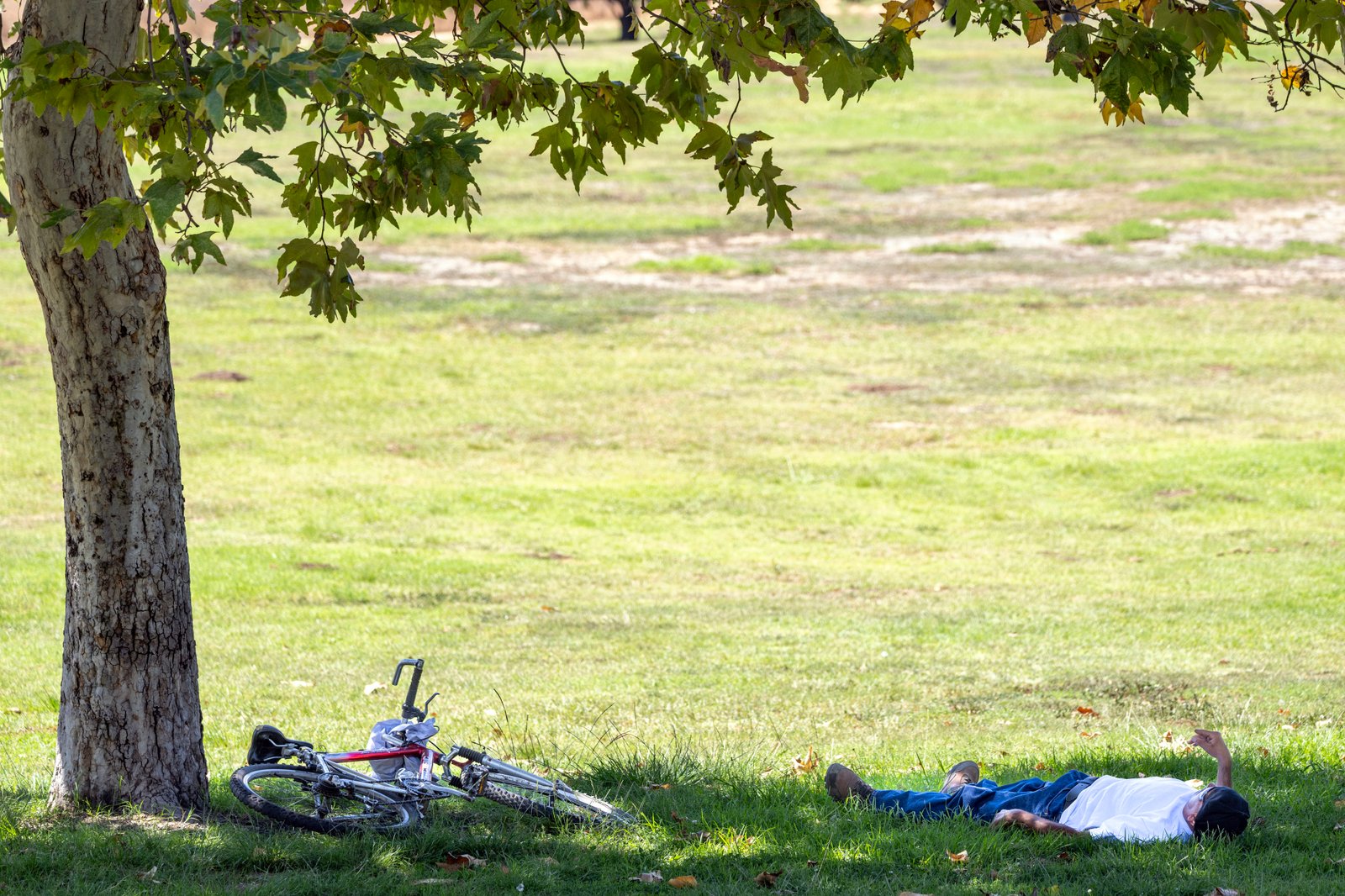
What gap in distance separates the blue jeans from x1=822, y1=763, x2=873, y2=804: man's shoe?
0.17 feet

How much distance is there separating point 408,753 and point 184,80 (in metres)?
2.75

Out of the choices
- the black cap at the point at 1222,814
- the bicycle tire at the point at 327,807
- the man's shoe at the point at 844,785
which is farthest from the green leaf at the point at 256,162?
the black cap at the point at 1222,814

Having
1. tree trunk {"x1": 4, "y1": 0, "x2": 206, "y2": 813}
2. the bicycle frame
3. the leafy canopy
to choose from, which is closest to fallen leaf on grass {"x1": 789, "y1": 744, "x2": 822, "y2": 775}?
the bicycle frame

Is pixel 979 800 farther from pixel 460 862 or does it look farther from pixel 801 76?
pixel 801 76

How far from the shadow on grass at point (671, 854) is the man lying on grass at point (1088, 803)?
0.12 metres

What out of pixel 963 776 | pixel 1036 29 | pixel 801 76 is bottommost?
pixel 963 776

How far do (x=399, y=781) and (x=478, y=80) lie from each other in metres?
2.71

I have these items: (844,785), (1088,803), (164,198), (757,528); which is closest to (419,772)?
(844,785)

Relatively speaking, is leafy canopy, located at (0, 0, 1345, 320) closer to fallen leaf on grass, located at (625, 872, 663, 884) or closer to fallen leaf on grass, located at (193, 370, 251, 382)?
fallen leaf on grass, located at (625, 872, 663, 884)

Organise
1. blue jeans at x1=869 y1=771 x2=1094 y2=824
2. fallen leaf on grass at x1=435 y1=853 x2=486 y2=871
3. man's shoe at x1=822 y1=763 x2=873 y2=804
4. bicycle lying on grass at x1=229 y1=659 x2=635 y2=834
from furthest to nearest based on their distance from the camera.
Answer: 1. man's shoe at x1=822 y1=763 x2=873 y2=804
2. blue jeans at x1=869 y1=771 x2=1094 y2=824
3. bicycle lying on grass at x1=229 y1=659 x2=635 y2=834
4. fallen leaf on grass at x1=435 y1=853 x2=486 y2=871

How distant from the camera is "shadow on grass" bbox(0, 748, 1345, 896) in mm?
5414

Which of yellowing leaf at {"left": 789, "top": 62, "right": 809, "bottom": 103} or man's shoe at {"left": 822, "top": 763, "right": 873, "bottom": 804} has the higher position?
yellowing leaf at {"left": 789, "top": 62, "right": 809, "bottom": 103}

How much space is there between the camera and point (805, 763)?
302 inches

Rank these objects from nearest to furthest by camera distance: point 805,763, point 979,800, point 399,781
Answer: point 399,781 < point 979,800 < point 805,763
